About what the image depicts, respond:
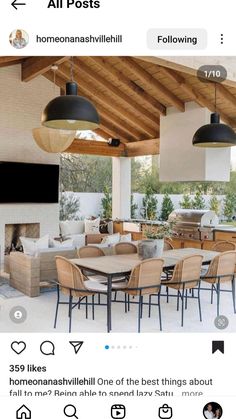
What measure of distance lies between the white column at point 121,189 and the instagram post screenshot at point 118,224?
3 cm

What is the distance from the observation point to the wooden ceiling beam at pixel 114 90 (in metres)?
6.82

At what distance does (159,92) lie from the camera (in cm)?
675

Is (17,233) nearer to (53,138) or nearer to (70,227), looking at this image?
(70,227)

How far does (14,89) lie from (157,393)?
7.00 metres

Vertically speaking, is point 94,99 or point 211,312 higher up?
point 94,99

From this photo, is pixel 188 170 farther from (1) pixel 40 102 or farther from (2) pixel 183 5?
(2) pixel 183 5

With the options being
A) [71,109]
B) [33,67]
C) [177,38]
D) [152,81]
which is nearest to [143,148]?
[152,81]

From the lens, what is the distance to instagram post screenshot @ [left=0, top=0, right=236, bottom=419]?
1.06 meters

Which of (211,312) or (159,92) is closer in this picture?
(211,312)

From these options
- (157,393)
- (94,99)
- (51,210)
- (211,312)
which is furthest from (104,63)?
(157,393)

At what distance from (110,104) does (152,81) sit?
1520mm

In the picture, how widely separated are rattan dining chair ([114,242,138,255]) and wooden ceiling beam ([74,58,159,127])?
137 inches

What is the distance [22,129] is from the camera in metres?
7.39

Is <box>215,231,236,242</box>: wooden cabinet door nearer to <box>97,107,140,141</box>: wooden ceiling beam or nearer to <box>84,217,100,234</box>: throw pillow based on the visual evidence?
<box>84,217,100,234</box>: throw pillow
